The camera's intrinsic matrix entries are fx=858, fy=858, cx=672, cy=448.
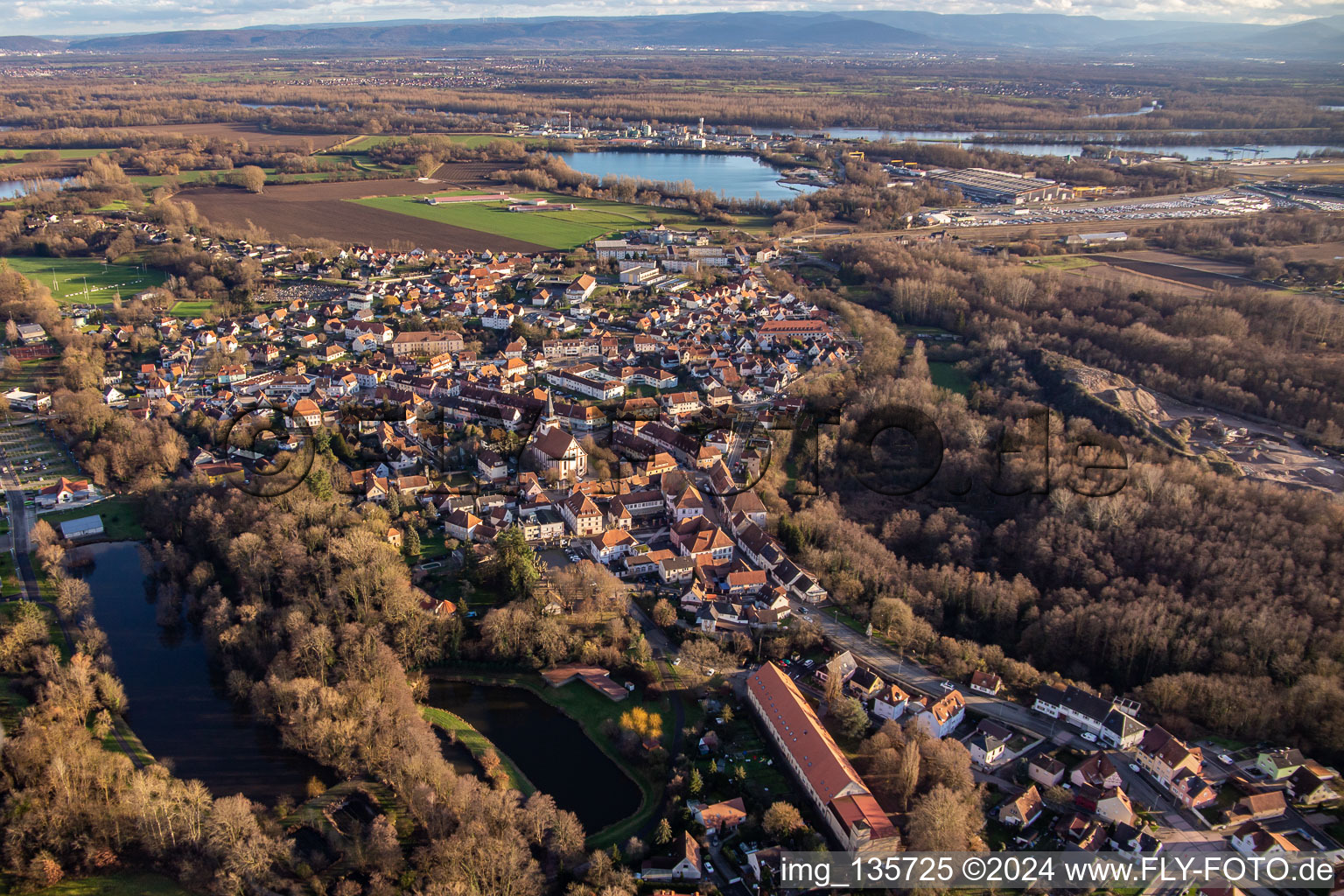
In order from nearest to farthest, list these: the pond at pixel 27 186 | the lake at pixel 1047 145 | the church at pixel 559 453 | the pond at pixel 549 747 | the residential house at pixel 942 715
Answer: the pond at pixel 549 747, the residential house at pixel 942 715, the church at pixel 559 453, the pond at pixel 27 186, the lake at pixel 1047 145

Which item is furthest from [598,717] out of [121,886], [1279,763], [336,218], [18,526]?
[336,218]

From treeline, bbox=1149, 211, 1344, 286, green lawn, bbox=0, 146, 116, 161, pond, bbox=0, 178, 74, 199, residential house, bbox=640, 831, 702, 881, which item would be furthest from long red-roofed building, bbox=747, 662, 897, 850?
green lawn, bbox=0, 146, 116, 161

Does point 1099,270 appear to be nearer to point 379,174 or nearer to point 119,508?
point 119,508

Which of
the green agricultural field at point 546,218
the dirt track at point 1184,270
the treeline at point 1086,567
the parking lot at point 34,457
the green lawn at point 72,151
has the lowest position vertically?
the treeline at point 1086,567

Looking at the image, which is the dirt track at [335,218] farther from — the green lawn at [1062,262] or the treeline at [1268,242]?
the treeline at [1268,242]

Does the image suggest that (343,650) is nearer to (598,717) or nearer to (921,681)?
(598,717)

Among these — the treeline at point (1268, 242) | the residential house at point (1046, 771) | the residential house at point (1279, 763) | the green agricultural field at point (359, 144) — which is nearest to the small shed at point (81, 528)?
the residential house at point (1046, 771)
